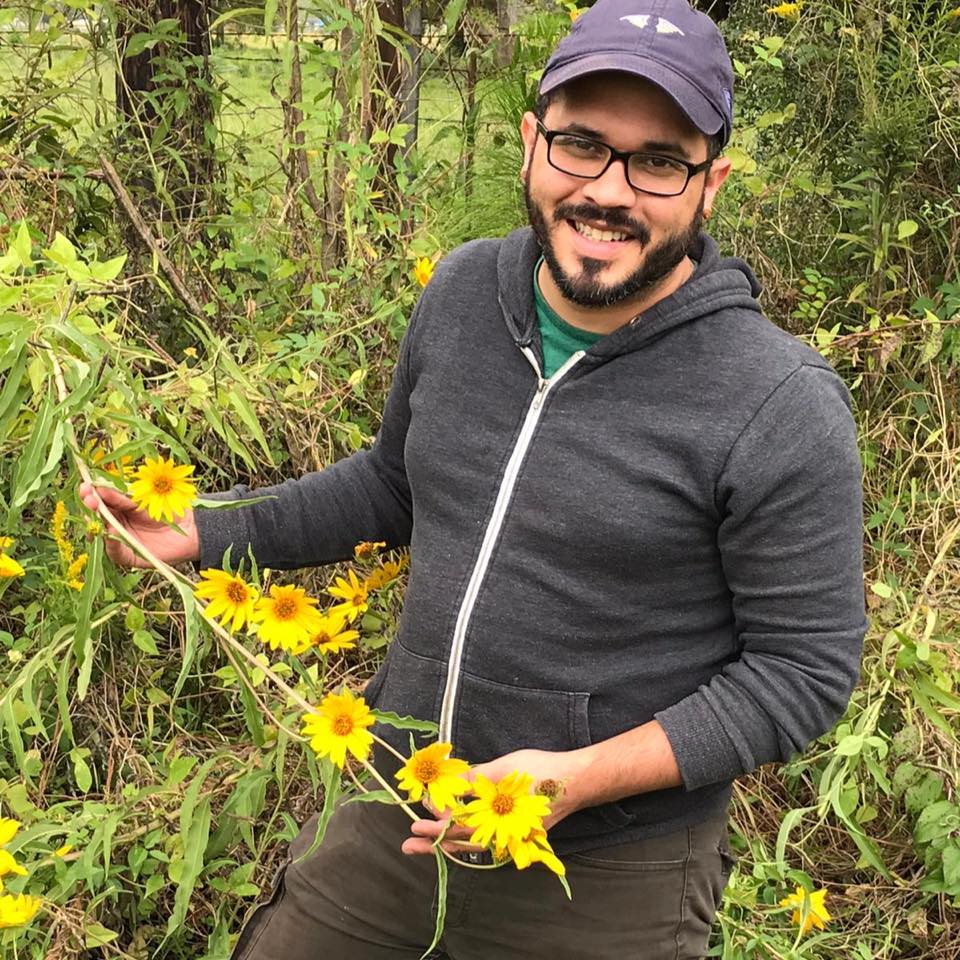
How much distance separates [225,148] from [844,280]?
144 centimetres

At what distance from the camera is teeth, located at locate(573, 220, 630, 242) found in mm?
1381

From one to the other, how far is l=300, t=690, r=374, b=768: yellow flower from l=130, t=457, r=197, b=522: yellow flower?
27 centimetres

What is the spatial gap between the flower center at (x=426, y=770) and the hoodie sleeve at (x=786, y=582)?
0.28 meters

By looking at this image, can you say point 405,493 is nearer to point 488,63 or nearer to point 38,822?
point 38,822

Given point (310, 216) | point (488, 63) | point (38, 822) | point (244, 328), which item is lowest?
Result: point (38, 822)

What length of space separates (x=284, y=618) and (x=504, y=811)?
33 centimetres

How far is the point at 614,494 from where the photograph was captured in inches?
53.7

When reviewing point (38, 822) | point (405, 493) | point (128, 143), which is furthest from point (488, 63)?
point (38, 822)

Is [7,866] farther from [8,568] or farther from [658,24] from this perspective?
[658,24]

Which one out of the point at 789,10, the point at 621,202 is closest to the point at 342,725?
the point at 621,202

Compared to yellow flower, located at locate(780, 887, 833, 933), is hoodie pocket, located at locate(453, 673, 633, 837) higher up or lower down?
higher up

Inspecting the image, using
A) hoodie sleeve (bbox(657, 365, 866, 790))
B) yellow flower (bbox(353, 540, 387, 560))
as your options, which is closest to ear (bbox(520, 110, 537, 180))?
hoodie sleeve (bbox(657, 365, 866, 790))

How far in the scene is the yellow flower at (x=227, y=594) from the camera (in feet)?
4.14

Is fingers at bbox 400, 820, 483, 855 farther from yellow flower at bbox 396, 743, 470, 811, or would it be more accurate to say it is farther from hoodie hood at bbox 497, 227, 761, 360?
hoodie hood at bbox 497, 227, 761, 360
